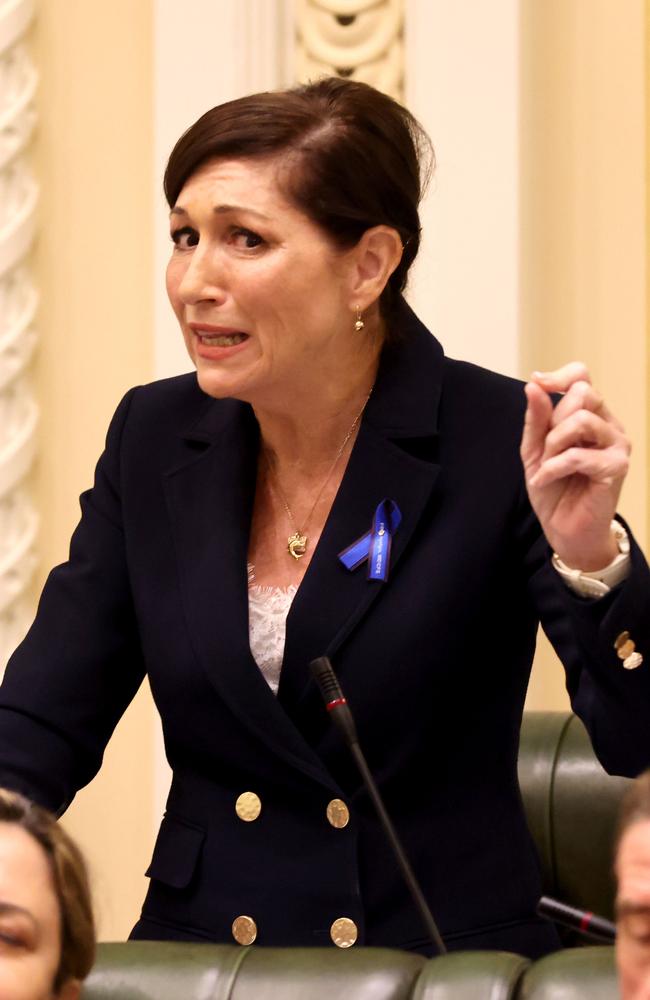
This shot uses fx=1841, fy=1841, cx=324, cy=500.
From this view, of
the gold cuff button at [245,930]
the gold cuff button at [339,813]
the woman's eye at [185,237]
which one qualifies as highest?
the woman's eye at [185,237]

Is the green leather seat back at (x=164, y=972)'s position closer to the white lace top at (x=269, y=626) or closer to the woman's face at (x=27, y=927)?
the woman's face at (x=27, y=927)

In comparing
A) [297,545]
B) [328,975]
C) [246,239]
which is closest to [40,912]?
→ [328,975]

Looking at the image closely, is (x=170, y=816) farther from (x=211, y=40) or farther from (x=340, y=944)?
(x=211, y=40)

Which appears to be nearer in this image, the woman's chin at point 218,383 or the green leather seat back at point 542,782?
the woman's chin at point 218,383

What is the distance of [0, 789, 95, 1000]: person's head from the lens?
158cm

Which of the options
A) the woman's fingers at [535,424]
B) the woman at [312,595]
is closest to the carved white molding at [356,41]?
the woman at [312,595]

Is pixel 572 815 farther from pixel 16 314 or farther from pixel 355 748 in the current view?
pixel 16 314

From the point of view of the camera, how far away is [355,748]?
191cm

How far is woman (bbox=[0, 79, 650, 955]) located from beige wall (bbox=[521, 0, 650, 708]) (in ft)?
3.25

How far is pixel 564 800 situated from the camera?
2.64 metres

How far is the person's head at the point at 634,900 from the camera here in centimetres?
135

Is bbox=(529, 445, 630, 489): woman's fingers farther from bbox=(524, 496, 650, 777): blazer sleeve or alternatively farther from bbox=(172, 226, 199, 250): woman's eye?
bbox=(172, 226, 199, 250): woman's eye

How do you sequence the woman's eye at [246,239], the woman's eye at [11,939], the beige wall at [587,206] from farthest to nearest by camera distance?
the beige wall at [587,206] < the woman's eye at [246,239] < the woman's eye at [11,939]

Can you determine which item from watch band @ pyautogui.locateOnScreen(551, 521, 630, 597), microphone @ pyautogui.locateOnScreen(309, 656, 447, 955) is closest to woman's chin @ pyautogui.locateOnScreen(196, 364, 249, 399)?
microphone @ pyautogui.locateOnScreen(309, 656, 447, 955)
